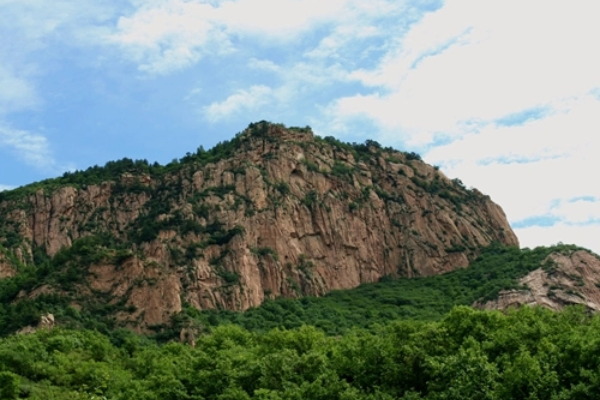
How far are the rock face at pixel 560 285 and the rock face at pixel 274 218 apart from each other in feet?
64.2

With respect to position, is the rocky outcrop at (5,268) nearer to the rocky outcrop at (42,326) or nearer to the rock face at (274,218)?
the rock face at (274,218)

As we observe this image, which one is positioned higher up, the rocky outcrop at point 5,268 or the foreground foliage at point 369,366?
the rocky outcrop at point 5,268

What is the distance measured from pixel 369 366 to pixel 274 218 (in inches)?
3049

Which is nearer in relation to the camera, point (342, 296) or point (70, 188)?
point (342, 296)

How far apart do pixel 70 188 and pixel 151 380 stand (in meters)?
88.6

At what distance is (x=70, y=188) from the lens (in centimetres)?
14588

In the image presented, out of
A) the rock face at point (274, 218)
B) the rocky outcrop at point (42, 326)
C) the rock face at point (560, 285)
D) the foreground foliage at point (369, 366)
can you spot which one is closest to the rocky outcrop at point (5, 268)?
the rock face at point (274, 218)

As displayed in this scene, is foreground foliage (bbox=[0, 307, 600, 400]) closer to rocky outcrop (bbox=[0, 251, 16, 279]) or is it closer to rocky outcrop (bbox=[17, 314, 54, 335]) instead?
rocky outcrop (bbox=[17, 314, 54, 335])

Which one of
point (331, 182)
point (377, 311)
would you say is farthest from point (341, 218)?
point (377, 311)

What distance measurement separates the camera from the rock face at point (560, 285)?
380 ft

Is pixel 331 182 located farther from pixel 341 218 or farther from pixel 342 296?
pixel 342 296

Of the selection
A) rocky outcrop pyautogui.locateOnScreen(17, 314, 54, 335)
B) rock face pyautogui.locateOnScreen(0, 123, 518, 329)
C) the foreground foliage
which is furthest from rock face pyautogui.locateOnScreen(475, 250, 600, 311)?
rocky outcrop pyautogui.locateOnScreen(17, 314, 54, 335)

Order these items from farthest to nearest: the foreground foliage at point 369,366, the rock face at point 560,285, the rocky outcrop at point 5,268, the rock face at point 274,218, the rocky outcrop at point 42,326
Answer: the rock face at point 274,218
the rocky outcrop at point 5,268
the rock face at point 560,285
the rocky outcrop at point 42,326
the foreground foliage at point 369,366

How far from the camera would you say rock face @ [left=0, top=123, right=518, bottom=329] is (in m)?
125
